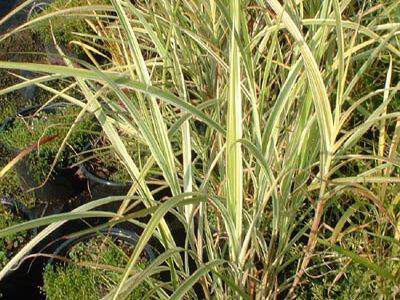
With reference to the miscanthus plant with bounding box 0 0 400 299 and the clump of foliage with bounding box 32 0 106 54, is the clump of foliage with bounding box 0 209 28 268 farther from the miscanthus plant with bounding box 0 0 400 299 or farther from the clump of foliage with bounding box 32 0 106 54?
the clump of foliage with bounding box 32 0 106 54

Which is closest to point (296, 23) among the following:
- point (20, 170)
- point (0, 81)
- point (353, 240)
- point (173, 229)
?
point (353, 240)

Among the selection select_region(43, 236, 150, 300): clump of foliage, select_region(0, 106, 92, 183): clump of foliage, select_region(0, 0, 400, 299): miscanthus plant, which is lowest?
select_region(43, 236, 150, 300): clump of foliage

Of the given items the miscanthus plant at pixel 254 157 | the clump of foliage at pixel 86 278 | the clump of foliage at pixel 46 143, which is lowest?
the clump of foliage at pixel 86 278

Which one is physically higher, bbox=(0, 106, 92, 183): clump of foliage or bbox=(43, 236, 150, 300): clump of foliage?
bbox=(0, 106, 92, 183): clump of foliage

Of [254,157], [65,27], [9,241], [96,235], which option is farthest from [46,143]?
[254,157]

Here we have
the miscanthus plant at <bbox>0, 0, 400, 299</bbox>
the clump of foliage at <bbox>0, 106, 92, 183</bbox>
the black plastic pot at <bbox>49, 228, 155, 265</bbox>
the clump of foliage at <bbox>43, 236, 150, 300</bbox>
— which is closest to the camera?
the miscanthus plant at <bbox>0, 0, 400, 299</bbox>

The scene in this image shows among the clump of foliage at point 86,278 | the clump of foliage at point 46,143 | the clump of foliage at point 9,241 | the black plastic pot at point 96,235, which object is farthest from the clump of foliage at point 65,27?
the clump of foliage at point 86,278

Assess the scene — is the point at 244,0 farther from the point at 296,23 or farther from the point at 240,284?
the point at 240,284

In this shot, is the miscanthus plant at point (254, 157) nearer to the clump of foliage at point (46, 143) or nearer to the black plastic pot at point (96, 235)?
the black plastic pot at point (96, 235)

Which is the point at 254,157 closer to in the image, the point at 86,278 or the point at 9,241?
the point at 86,278

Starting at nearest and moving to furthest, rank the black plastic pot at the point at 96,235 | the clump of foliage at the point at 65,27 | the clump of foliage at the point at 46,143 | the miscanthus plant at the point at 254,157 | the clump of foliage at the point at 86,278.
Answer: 1. the miscanthus plant at the point at 254,157
2. the clump of foliage at the point at 86,278
3. the black plastic pot at the point at 96,235
4. the clump of foliage at the point at 46,143
5. the clump of foliage at the point at 65,27

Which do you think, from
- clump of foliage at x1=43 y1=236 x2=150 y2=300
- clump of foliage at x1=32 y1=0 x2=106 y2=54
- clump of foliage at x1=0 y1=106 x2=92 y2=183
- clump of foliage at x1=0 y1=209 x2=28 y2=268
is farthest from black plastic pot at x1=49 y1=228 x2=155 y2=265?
clump of foliage at x1=32 y1=0 x2=106 y2=54

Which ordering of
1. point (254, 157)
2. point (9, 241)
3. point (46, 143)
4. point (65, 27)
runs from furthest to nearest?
point (65, 27)
point (46, 143)
point (9, 241)
point (254, 157)

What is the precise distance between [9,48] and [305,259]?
2604 mm
